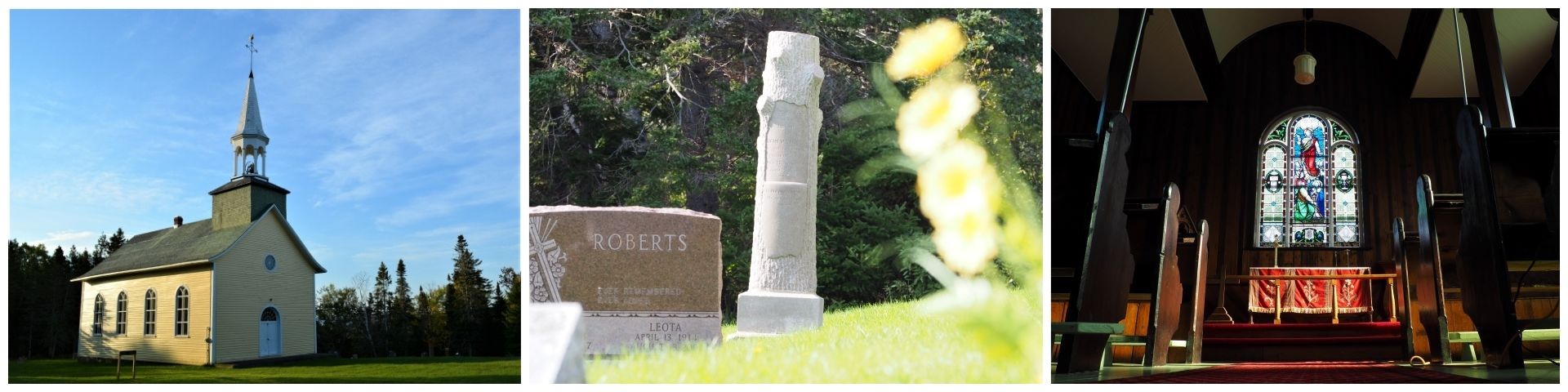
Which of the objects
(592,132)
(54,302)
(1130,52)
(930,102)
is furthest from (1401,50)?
(54,302)

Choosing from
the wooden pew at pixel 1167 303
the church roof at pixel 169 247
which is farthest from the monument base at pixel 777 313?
the church roof at pixel 169 247

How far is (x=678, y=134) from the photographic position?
511 inches

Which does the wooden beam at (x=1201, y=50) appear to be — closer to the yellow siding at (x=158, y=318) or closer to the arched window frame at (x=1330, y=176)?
the arched window frame at (x=1330, y=176)

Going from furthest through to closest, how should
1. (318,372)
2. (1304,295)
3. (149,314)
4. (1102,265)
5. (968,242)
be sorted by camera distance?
(149,314) < (318,372) < (1304,295) < (1102,265) < (968,242)

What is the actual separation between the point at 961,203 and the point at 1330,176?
33.4 feet

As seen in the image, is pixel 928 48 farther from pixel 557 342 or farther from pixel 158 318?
pixel 158 318

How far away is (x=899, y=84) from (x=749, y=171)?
2009 mm

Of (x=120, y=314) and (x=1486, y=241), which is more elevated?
(x=1486, y=241)

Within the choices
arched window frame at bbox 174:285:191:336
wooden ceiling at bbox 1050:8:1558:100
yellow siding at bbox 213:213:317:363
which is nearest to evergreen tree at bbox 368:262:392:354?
yellow siding at bbox 213:213:317:363

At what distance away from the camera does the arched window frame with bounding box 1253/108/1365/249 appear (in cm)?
974

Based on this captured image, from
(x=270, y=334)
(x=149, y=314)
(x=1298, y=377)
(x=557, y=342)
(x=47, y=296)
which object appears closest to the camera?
(x=557, y=342)

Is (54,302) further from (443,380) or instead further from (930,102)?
(930,102)

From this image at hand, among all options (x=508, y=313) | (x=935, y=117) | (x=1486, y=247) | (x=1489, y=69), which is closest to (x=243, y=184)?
(x=508, y=313)

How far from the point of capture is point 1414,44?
9250 mm
